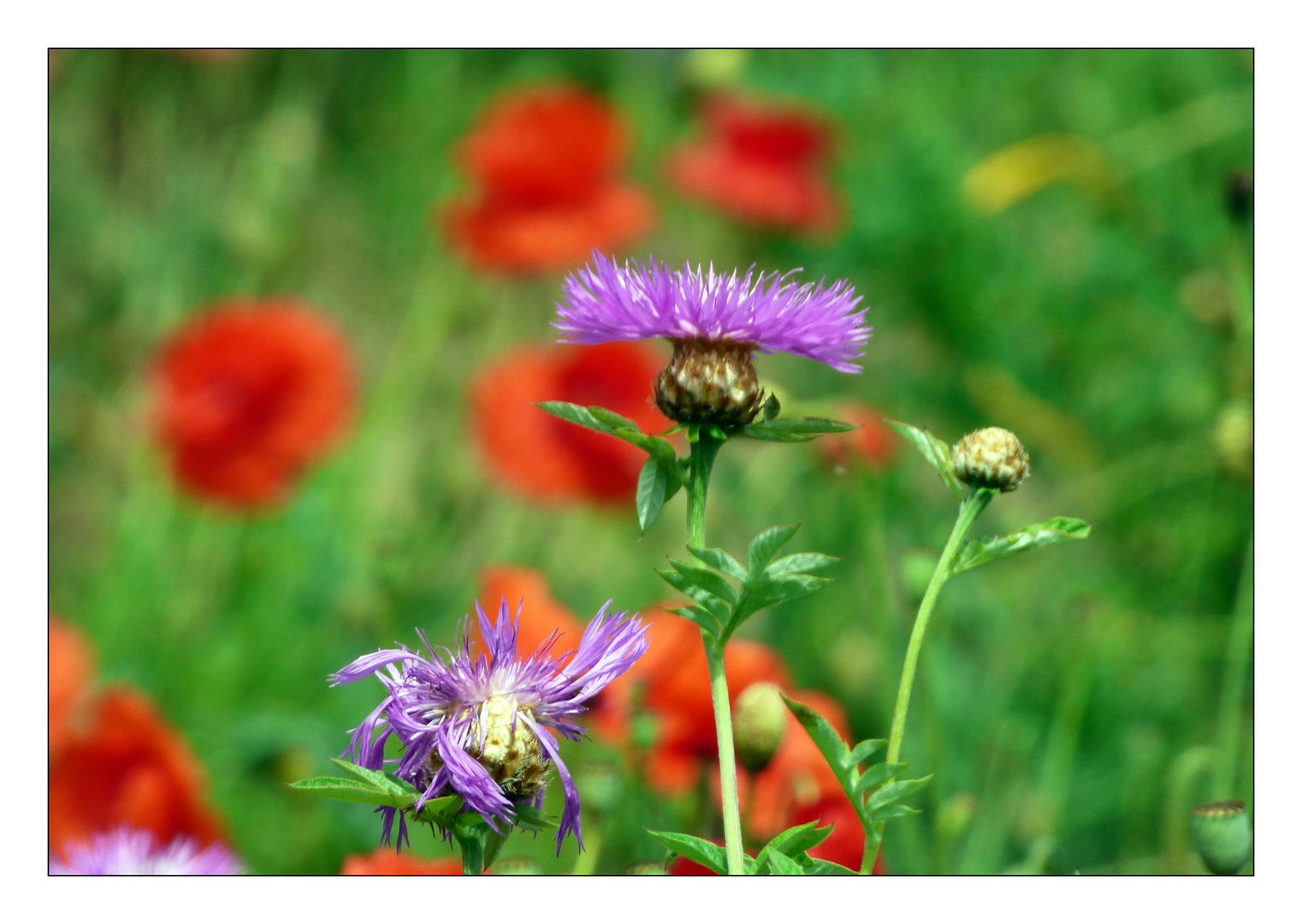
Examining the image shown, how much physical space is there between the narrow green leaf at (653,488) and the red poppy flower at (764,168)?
114cm

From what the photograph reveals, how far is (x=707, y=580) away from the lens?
0.31 metres

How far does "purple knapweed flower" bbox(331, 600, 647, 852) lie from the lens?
33 centimetres

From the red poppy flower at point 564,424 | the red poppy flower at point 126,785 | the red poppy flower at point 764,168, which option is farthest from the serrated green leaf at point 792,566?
the red poppy flower at point 764,168

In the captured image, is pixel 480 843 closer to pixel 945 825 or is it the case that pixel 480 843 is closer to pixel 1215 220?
pixel 945 825

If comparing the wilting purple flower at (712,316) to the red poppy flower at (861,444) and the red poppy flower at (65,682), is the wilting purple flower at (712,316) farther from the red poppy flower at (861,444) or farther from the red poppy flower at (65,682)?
the red poppy flower at (65,682)

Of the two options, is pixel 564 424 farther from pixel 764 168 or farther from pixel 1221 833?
pixel 1221 833

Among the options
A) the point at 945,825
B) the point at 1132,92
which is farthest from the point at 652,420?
the point at 1132,92

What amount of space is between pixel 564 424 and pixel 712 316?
30.2 inches

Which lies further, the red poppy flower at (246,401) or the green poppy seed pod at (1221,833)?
the red poppy flower at (246,401)

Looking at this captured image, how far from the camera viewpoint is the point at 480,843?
33 centimetres

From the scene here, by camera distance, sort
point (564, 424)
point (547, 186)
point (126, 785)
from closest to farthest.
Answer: point (126, 785), point (564, 424), point (547, 186)

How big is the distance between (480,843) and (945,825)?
266mm

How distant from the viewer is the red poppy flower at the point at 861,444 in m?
0.59

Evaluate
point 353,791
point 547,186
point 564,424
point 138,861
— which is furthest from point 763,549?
point 547,186
